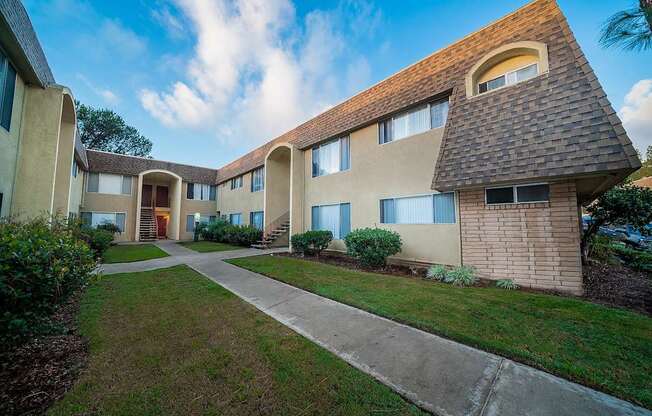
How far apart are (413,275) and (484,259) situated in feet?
6.88

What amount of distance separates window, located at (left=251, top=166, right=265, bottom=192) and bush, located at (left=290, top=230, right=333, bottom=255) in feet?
27.0

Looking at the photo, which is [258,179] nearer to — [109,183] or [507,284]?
[109,183]

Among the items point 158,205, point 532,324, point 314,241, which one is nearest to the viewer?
point 532,324

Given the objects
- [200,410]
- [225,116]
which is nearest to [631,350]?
[200,410]

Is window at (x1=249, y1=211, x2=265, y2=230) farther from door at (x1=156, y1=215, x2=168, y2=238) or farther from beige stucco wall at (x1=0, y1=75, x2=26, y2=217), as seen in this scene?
door at (x1=156, y1=215, x2=168, y2=238)

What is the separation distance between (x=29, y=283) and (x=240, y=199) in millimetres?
→ 19225

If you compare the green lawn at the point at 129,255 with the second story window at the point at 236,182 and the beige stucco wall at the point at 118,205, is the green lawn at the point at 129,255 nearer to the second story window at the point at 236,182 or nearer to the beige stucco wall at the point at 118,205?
the beige stucco wall at the point at 118,205

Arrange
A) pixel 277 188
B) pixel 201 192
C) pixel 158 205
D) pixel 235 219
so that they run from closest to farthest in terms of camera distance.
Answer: pixel 277 188
pixel 235 219
pixel 201 192
pixel 158 205

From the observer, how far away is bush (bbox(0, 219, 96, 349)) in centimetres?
239

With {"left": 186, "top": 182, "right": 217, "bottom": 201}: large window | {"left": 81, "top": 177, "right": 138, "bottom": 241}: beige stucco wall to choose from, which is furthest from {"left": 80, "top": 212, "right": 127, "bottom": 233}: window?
{"left": 186, "top": 182, "right": 217, "bottom": 201}: large window

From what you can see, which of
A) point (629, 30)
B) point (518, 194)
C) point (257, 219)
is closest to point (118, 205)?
point (257, 219)

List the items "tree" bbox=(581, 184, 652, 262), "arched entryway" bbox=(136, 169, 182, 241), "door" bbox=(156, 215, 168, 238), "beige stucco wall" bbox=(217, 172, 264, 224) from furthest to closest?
"door" bbox=(156, 215, 168, 238) < "arched entryway" bbox=(136, 169, 182, 241) < "beige stucco wall" bbox=(217, 172, 264, 224) < "tree" bbox=(581, 184, 652, 262)

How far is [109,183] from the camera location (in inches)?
810

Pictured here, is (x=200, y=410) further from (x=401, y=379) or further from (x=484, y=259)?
(x=484, y=259)
